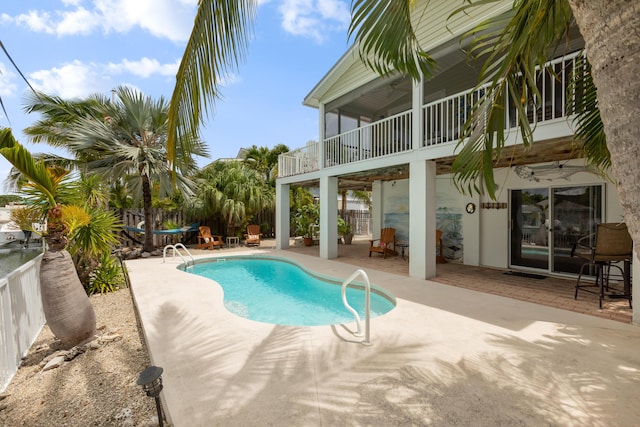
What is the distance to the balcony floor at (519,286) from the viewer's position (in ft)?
16.6

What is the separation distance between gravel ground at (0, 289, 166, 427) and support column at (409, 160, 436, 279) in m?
6.01

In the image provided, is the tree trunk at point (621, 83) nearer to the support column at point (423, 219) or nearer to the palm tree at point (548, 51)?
the palm tree at point (548, 51)

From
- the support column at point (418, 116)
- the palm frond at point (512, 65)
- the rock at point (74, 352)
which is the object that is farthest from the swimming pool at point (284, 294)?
the support column at point (418, 116)

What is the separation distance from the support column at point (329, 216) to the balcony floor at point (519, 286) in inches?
25.3

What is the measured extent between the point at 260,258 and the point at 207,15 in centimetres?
969

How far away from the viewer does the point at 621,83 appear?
1.17 metres

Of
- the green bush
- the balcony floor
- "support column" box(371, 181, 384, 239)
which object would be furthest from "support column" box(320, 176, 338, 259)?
the green bush

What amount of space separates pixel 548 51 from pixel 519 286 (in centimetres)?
536

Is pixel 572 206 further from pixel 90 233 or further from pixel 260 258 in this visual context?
pixel 90 233

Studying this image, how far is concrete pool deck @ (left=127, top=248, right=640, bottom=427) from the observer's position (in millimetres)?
2484

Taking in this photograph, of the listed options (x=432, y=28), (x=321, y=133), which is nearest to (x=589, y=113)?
(x=432, y=28)

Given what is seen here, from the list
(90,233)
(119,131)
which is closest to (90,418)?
(90,233)

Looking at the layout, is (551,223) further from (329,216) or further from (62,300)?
(62,300)

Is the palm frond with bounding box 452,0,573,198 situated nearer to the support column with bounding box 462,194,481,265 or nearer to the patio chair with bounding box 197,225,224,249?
the support column with bounding box 462,194,481,265
